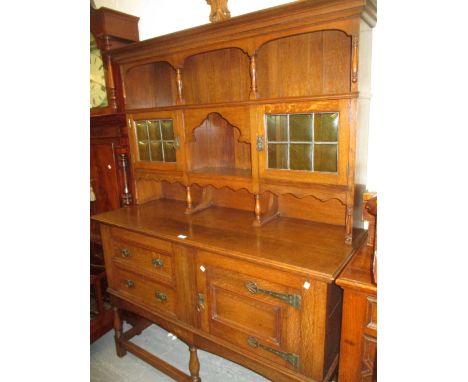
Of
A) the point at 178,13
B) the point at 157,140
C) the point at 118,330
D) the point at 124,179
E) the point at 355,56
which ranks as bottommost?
the point at 118,330

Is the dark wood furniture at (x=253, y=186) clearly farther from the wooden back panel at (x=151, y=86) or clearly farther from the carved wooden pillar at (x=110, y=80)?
the carved wooden pillar at (x=110, y=80)

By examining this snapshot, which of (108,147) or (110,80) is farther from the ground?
(110,80)

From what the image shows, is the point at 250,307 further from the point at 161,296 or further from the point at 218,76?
the point at 218,76

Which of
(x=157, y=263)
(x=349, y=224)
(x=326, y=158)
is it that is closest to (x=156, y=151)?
(x=157, y=263)

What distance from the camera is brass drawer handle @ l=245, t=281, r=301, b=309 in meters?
1.17

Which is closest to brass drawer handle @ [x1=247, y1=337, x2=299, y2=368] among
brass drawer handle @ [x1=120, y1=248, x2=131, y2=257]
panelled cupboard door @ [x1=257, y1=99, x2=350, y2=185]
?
panelled cupboard door @ [x1=257, y1=99, x2=350, y2=185]

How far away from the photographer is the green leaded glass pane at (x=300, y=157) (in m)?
1.34

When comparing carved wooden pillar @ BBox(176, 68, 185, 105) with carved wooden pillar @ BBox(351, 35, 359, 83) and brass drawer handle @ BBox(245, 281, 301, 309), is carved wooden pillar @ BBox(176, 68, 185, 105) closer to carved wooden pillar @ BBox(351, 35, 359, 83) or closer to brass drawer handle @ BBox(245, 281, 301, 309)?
carved wooden pillar @ BBox(351, 35, 359, 83)

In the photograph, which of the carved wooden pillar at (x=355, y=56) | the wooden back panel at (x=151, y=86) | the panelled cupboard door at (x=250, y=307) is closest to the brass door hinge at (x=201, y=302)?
the panelled cupboard door at (x=250, y=307)

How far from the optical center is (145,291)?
5.68 ft

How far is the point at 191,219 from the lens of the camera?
5.75ft

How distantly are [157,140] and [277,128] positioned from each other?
0.79m

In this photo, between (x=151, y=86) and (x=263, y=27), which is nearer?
(x=263, y=27)
